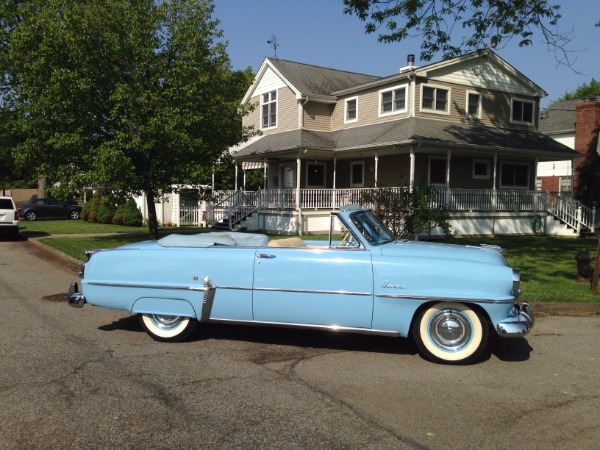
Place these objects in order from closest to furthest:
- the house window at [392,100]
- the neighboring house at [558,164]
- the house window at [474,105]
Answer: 1. the house window at [392,100]
2. the house window at [474,105]
3. the neighboring house at [558,164]

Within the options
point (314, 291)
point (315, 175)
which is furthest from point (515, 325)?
point (315, 175)

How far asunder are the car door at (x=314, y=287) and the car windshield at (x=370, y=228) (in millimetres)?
260

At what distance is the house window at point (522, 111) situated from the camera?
24.6m

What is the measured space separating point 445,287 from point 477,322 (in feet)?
1.61

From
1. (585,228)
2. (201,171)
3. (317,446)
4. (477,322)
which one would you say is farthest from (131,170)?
(585,228)

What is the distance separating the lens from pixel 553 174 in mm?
34188

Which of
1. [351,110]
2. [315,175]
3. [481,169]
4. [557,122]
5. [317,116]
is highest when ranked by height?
[557,122]

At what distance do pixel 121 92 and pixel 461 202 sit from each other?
13160 mm

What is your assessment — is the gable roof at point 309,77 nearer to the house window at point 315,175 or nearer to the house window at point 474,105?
the house window at point 315,175

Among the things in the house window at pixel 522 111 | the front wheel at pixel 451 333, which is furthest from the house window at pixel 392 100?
the front wheel at pixel 451 333

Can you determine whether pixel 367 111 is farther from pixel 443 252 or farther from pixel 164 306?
pixel 164 306

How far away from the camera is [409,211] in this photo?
13492 millimetres

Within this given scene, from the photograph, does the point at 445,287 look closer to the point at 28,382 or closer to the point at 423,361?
the point at 423,361

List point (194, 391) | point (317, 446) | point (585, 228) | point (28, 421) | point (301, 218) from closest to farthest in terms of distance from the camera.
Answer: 1. point (317, 446)
2. point (28, 421)
3. point (194, 391)
4. point (301, 218)
5. point (585, 228)
